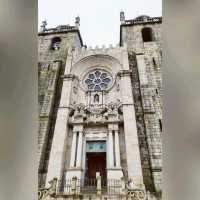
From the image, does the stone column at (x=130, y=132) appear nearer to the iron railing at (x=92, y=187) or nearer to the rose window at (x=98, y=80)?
the iron railing at (x=92, y=187)

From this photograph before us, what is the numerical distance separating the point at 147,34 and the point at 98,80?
6.84 meters

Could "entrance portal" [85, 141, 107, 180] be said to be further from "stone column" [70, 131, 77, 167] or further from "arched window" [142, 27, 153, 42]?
"arched window" [142, 27, 153, 42]

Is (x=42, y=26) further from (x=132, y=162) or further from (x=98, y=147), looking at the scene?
(x=132, y=162)

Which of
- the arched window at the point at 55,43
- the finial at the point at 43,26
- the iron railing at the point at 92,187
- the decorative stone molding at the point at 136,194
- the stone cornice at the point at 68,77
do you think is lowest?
the decorative stone molding at the point at 136,194

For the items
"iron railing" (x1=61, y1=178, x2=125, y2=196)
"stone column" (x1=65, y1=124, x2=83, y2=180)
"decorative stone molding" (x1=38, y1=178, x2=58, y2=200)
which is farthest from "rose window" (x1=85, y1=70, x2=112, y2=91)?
"decorative stone molding" (x1=38, y1=178, x2=58, y2=200)

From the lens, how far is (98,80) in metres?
18.0

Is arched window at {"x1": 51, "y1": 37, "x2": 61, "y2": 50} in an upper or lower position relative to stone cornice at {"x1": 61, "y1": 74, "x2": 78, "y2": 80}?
upper

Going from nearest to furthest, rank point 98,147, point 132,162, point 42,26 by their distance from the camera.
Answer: point 132,162 → point 98,147 → point 42,26

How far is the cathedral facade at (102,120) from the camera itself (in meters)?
12.1

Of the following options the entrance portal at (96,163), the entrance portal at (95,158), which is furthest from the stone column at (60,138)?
the entrance portal at (96,163)

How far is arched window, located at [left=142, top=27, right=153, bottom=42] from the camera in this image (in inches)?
810
